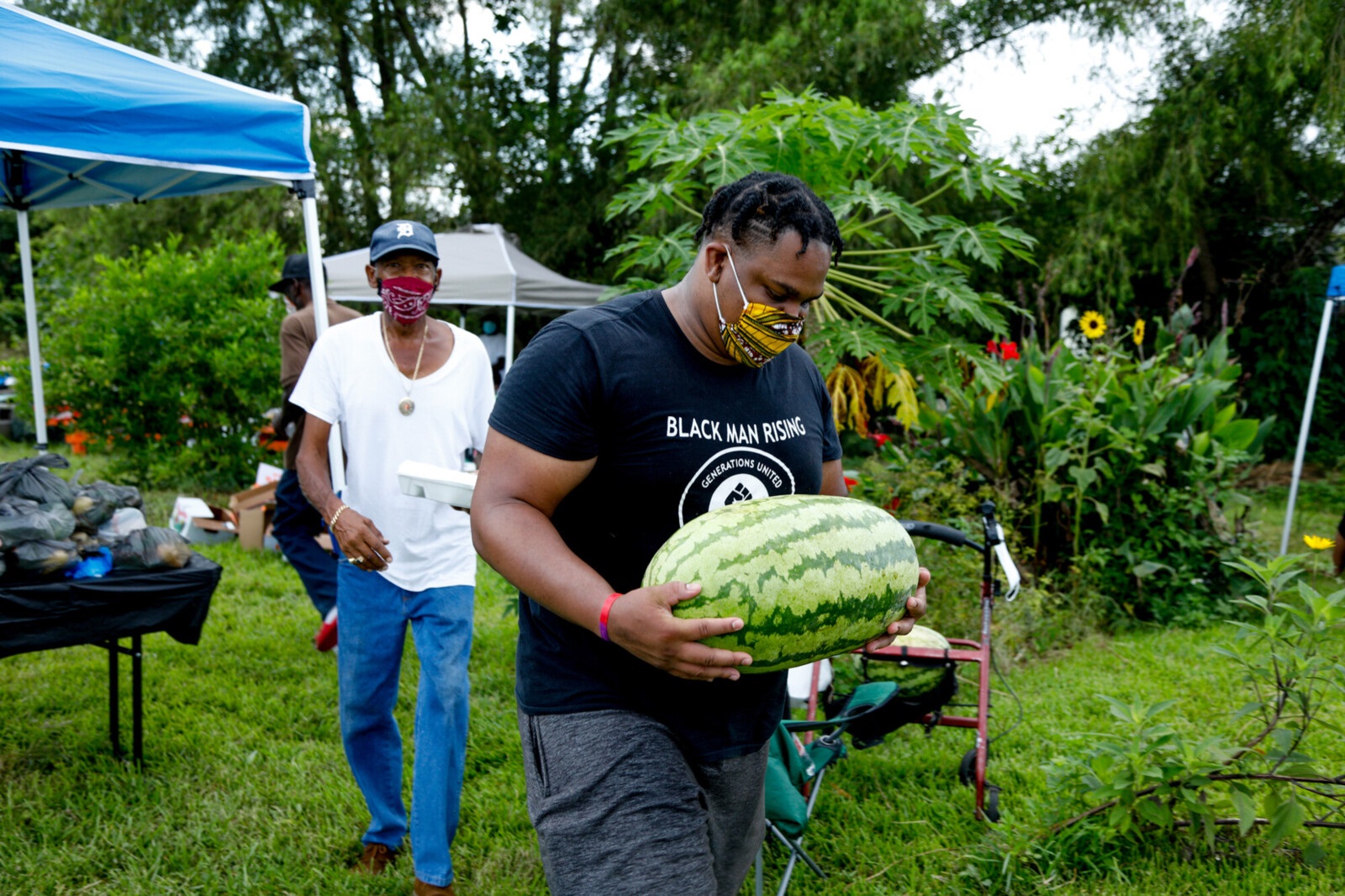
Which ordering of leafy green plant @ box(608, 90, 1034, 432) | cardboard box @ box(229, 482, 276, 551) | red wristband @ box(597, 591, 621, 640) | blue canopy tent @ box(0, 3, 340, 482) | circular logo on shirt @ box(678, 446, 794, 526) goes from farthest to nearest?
1. cardboard box @ box(229, 482, 276, 551)
2. leafy green plant @ box(608, 90, 1034, 432)
3. blue canopy tent @ box(0, 3, 340, 482)
4. circular logo on shirt @ box(678, 446, 794, 526)
5. red wristband @ box(597, 591, 621, 640)

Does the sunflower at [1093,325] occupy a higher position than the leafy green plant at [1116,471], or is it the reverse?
the sunflower at [1093,325]

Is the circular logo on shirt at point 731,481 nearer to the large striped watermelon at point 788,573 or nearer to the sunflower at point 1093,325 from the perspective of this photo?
the large striped watermelon at point 788,573

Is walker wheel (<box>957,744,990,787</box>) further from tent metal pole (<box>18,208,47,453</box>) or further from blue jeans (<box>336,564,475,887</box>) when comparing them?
tent metal pole (<box>18,208,47,453</box>)

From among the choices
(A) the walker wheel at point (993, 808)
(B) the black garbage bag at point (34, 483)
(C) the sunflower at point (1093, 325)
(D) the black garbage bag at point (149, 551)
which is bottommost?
(A) the walker wheel at point (993, 808)

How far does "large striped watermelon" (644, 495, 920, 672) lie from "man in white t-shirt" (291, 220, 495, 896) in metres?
1.58

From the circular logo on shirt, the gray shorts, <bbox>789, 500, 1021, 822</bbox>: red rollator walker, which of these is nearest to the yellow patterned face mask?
the circular logo on shirt

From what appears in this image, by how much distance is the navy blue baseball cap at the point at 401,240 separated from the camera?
3434 millimetres

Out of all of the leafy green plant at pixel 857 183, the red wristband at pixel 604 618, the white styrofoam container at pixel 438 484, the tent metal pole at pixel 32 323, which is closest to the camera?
the red wristband at pixel 604 618

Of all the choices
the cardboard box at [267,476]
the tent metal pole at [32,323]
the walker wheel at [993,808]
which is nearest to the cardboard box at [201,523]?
the cardboard box at [267,476]

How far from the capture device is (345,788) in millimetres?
4070

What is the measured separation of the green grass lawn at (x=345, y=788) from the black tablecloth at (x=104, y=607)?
67 centimetres

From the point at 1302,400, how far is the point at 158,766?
1321 cm

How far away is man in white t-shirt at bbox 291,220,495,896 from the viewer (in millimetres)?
3205

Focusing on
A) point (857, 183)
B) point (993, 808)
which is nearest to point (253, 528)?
point (857, 183)
